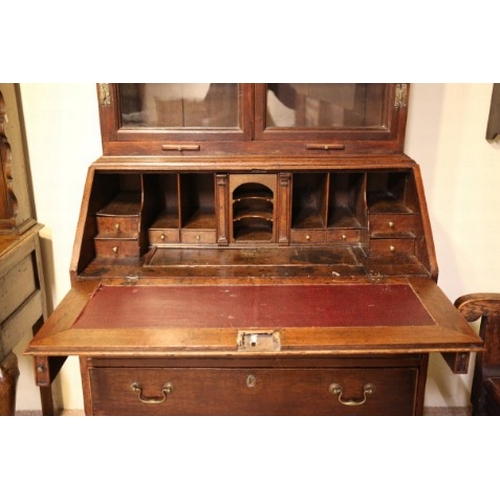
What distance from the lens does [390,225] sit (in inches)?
76.3

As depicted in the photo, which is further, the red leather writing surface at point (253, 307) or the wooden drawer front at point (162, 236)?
the wooden drawer front at point (162, 236)

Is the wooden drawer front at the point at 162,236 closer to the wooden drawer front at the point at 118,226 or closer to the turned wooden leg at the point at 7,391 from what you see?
the wooden drawer front at the point at 118,226

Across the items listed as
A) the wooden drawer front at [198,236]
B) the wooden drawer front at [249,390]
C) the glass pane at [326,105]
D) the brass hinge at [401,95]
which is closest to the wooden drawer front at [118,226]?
the wooden drawer front at [198,236]

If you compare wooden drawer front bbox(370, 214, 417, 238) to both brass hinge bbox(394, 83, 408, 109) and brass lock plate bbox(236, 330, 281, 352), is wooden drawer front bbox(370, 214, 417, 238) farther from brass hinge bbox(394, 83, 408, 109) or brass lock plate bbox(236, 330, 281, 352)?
brass lock plate bbox(236, 330, 281, 352)

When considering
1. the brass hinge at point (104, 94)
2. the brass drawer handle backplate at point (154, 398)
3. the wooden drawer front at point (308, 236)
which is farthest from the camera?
the wooden drawer front at point (308, 236)

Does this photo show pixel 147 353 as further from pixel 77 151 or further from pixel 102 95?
pixel 77 151

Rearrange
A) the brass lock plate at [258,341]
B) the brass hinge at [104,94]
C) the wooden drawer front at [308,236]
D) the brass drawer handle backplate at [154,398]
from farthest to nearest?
1. the wooden drawer front at [308,236]
2. the brass hinge at [104,94]
3. the brass drawer handle backplate at [154,398]
4. the brass lock plate at [258,341]

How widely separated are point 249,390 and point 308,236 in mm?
607

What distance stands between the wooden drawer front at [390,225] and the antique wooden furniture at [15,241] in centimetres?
134

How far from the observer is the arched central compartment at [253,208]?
6.36ft

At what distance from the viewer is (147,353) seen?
1438 millimetres

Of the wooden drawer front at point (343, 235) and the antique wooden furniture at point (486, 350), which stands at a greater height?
the wooden drawer front at point (343, 235)

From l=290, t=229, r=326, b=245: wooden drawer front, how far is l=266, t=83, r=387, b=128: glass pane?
374 millimetres

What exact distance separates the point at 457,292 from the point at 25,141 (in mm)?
1989
